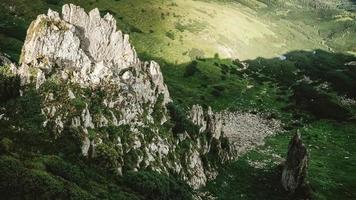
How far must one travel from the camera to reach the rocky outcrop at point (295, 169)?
60.6m

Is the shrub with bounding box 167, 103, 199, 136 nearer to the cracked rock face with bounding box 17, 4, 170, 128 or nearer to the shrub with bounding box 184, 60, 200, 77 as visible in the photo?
the cracked rock face with bounding box 17, 4, 170, 128

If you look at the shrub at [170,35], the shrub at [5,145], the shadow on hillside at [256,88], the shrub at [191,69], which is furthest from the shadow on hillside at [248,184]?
the shrub at [170,35]

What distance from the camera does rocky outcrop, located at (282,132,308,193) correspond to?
60.6 meters

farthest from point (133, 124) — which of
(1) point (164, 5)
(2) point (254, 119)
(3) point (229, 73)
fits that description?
(1) point (164, 5)

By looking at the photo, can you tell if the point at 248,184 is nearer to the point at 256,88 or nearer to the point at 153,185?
the point at 153,185

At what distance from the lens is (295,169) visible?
60875 mm

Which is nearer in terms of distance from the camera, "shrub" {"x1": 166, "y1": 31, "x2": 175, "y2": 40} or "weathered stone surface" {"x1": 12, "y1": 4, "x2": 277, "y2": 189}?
"weathered stone surface" {"x1": 12, "y1": 4, "x2": 277, "y2": 189}

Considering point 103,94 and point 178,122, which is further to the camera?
point 178,122

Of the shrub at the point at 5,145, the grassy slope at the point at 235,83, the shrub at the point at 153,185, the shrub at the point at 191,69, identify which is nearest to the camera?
the shrub at the point at 5,145

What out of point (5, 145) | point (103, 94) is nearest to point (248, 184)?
point (103, 94)

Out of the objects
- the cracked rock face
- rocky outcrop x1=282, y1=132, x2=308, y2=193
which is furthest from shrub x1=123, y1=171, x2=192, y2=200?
rocky outcrop x1=282, y1=132, x2=308, y2=193

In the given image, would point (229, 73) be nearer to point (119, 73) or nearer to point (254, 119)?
point (254, 119)

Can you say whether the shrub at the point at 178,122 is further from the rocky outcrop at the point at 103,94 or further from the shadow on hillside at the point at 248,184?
the shadow on hillside at the point at 248,184

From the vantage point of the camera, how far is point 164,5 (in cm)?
19388
